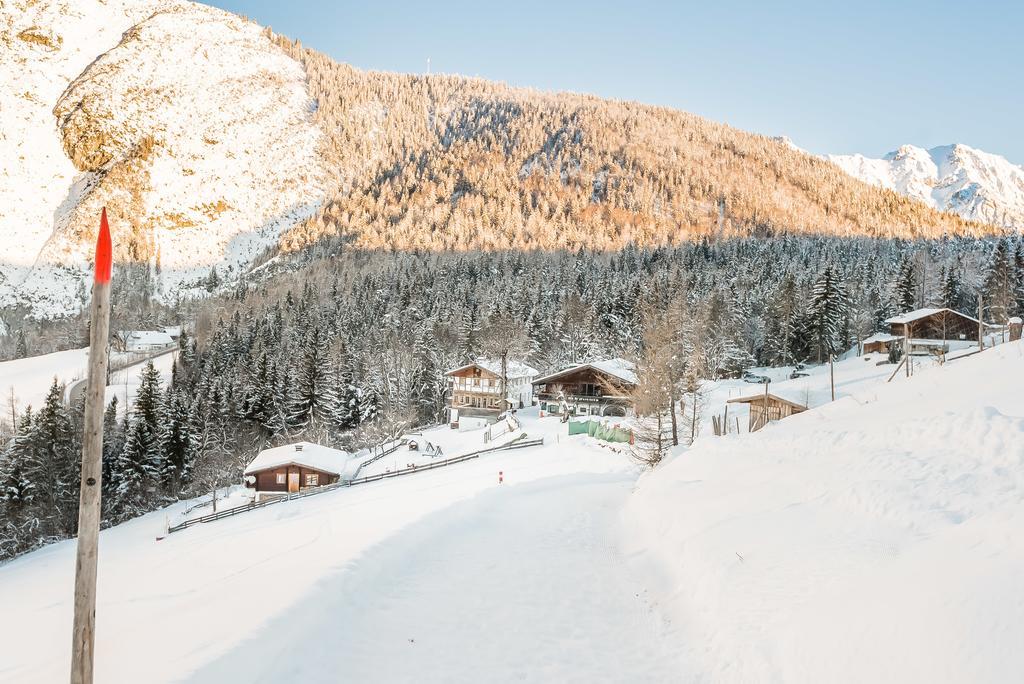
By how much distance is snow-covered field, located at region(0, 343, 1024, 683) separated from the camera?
604 cm

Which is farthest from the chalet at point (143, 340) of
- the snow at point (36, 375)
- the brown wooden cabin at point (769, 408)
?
the brown wooden cabin at point (769, 408)

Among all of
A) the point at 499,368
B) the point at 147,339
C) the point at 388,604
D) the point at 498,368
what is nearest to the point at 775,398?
the point at 388,604

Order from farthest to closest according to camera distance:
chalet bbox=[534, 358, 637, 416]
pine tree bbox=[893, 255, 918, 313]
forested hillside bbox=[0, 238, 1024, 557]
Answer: pine tree bbox=[893, 255, 918, 313], chalet bbox=[534, 358, 637, 416], forested hillside bbox=[0, 238, 1024, 557]

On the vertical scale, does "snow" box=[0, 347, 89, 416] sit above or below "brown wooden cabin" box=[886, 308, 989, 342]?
below

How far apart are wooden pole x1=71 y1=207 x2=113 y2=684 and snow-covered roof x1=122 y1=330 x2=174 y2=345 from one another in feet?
411

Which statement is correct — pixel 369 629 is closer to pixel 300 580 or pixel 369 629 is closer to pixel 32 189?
pixel 300 580

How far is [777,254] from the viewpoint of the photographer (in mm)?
136875

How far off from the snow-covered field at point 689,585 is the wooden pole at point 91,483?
2.87 metres

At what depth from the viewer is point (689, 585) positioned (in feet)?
32.9

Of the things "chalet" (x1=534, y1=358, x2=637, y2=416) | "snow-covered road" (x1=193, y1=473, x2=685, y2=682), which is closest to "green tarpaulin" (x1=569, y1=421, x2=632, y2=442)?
"chalet" (x1=534, y1=358, x2=637, y2=416)

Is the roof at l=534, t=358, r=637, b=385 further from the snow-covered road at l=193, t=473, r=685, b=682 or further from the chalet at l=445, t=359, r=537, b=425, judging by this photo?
the snow-covered road at l=193, t=473, r=685, b=682

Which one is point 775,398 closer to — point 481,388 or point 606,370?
point 606,370

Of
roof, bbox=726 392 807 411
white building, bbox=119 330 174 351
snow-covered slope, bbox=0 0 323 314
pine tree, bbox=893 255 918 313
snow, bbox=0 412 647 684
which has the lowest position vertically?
snow, bbox=0 412 647 684

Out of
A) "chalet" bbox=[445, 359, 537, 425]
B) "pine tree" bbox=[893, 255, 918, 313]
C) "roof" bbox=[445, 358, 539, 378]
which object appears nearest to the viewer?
"chalet" bbox=[445, 359, 537, 425]
